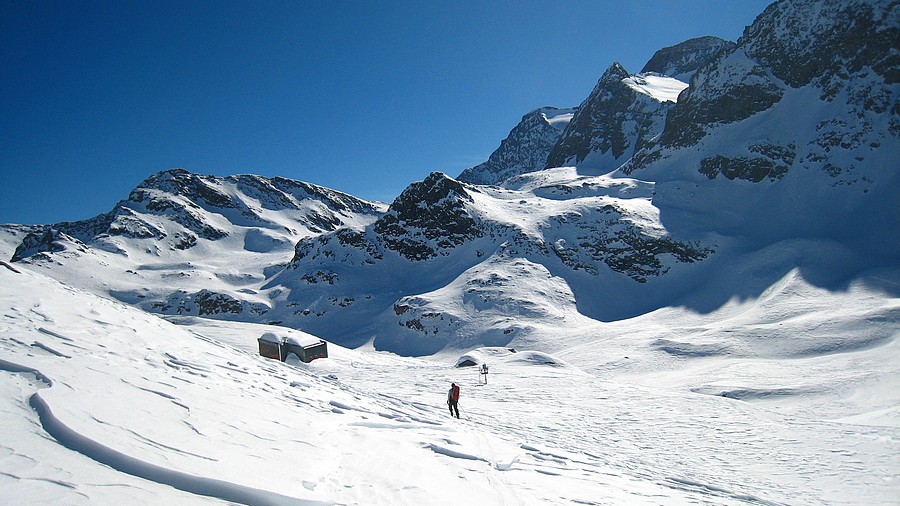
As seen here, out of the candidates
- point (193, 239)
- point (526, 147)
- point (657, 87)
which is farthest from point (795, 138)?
point (193, 239)

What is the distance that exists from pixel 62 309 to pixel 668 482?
1356 centimetres

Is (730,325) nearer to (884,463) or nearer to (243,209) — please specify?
(884,463)

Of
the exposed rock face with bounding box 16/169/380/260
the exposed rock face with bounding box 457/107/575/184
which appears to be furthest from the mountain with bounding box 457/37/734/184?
the exposed rock face with bounding box 16/169/380/260

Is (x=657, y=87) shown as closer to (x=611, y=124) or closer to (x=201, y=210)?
(x=611, y=124)

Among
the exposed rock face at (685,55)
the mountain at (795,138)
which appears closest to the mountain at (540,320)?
the mountain at (795,138)

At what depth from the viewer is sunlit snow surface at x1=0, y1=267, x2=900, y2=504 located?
404cm

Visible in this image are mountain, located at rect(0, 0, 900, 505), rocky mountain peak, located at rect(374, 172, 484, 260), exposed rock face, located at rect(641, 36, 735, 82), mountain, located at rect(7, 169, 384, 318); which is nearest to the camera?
mountain, located at rect(0, 0, 900, 505)

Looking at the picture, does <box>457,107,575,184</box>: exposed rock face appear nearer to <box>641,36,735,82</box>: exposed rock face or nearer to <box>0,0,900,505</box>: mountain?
<box>641,36,735,82</box>: exposed rock face

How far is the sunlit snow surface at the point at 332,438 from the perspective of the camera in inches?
159

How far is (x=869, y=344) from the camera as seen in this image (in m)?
26.1

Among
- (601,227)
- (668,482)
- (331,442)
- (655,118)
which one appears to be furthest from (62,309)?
(655,118)

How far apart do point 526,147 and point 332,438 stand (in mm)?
181655

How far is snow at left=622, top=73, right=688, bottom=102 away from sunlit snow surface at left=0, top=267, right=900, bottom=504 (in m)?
110

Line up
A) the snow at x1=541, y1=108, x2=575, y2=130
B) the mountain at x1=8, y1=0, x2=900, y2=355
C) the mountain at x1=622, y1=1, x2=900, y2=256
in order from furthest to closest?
the snow at x1=541, y1=108, x2=575, y2=130
the mountain at x1=622, y1=1, x2=900, y2=256
the mountain at x1=8, y1=0, x2=900, y2=355
